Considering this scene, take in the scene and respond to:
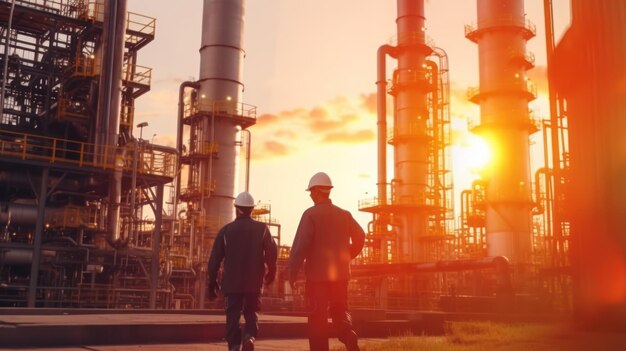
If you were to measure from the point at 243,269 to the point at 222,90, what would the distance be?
31.0 m

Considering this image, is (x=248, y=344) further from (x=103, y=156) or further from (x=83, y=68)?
(x=83, y=68)

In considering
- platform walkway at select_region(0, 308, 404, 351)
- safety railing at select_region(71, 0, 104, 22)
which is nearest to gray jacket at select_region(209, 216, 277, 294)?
platform walkway at select_region(0, 308, 404, 351)

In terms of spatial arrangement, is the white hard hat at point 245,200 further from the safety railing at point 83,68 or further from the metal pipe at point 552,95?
the safety railing at point 83,68

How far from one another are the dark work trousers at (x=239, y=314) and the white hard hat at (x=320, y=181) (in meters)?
1.33

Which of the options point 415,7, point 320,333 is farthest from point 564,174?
point 415,7

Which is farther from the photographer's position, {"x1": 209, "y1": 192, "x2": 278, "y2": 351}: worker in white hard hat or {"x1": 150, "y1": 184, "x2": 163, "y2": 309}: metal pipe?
{"x1": 150, "y1": 184, "x2": 163, "y2": 309}: metal pipe

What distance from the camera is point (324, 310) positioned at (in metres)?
5.96

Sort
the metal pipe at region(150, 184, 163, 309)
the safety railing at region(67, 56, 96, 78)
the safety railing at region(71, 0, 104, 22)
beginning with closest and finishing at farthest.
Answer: the metal pipe at region(150, 184, 163, 309) → the safety railing at region(67, 56, 96, 78) → the safety railing at region(71, 0, 104, 22)

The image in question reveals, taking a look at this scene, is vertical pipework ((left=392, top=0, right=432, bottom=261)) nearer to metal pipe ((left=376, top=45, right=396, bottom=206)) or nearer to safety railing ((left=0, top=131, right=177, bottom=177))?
metal pipe ((left=376, top=45, right=396, bottom=206))

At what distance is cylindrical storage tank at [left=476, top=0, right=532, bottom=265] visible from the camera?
1443 inches

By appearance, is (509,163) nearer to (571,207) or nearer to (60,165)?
(60,165)

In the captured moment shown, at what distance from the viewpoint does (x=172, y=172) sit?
27.2 metres

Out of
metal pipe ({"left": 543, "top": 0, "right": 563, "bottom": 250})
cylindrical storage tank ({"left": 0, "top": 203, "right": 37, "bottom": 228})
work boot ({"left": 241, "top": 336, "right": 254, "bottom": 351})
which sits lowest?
work boot ({"left": 241, "top": 336, "right": 254, "bottom": 351})

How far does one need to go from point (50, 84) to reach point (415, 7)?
2560cm
